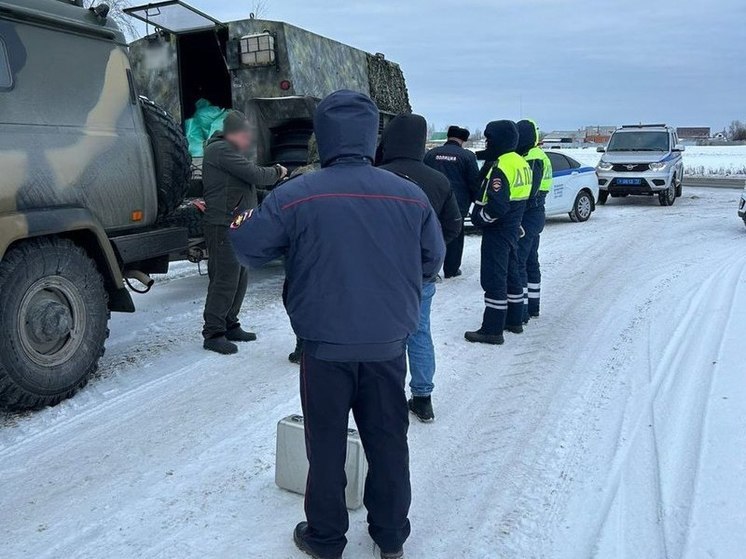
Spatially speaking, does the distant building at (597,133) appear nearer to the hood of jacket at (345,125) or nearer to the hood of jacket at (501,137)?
the hood of jacket at (501,137)

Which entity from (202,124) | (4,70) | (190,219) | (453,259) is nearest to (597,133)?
(453,259)

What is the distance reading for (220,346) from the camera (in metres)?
5.55

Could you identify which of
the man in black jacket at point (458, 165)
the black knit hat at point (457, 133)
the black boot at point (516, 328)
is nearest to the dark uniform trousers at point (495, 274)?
the black boot at point (516, 328)

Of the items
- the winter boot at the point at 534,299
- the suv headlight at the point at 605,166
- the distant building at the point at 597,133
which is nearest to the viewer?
the winter boot at the point at 534,299

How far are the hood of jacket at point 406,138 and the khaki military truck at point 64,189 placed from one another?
6.53 ft

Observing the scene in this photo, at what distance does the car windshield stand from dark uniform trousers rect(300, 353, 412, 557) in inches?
642

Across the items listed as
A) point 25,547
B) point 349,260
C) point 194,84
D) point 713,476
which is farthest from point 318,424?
point 194,84

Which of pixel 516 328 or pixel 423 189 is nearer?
pixel 423 189

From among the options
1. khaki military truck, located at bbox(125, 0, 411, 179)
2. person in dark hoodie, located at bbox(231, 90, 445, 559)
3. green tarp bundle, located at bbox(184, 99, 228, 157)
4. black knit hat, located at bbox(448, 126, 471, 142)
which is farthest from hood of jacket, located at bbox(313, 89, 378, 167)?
green tarp bundle, located at bbox(184, 99, 228, 157)

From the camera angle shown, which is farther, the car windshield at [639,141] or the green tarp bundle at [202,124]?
the car windshield at [639,141]

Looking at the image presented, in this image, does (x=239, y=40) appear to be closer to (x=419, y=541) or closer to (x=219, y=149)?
(x=219, y=149)

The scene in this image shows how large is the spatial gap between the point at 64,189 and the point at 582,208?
37.9 feet

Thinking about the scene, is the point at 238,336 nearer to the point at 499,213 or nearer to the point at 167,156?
the point at 167,156

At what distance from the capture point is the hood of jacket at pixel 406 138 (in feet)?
12.8
